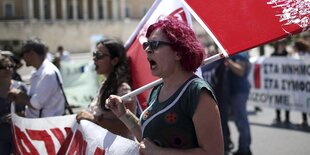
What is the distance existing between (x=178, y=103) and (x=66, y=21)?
5811 centimetres

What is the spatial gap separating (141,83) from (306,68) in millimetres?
5942

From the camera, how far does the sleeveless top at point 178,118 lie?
2238 mm

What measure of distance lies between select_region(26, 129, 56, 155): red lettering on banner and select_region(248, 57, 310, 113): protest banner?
6.25m

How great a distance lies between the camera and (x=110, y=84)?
3.43 meters

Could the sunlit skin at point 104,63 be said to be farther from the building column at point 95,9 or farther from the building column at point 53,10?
the building column at point 95,9

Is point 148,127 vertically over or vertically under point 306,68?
over

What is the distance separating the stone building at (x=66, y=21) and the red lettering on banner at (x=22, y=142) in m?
38.0

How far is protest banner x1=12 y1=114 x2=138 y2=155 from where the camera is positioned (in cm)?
280

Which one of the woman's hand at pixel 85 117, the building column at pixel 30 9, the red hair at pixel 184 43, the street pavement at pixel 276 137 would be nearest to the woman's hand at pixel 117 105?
the red hair at pixel 184 43

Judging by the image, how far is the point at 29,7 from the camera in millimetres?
65250

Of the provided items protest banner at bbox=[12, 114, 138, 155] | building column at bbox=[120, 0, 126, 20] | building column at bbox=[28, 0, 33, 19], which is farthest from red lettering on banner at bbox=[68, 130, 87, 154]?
building column at bbox=[120, 0, 126, 20]

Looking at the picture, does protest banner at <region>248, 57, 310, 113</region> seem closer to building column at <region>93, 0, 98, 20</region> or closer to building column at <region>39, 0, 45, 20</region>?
building column at <region>39, 0, 45, 20</region>

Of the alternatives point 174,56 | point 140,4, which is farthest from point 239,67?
point 140,4

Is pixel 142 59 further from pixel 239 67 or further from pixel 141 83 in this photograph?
pixel 239 67
